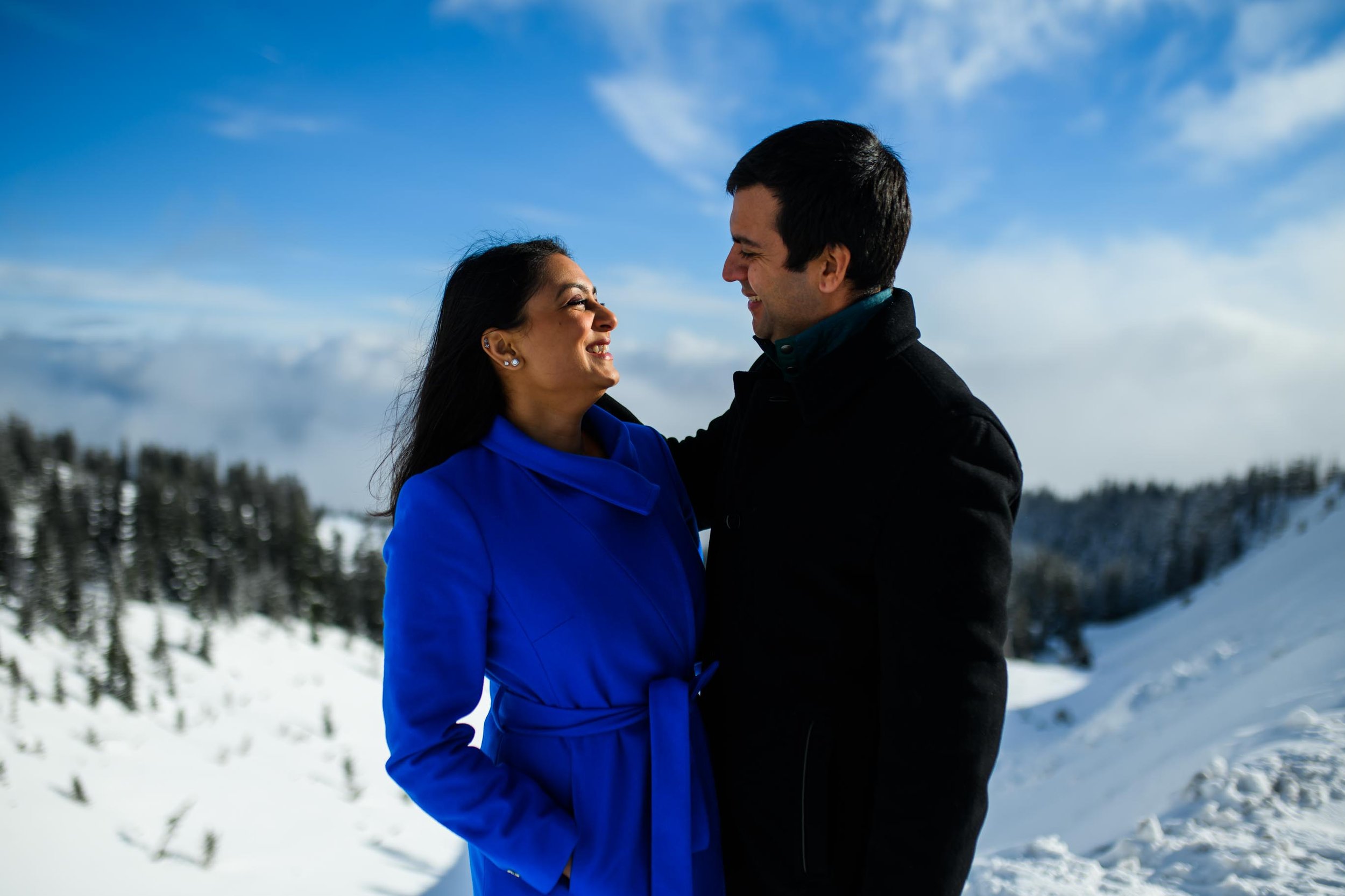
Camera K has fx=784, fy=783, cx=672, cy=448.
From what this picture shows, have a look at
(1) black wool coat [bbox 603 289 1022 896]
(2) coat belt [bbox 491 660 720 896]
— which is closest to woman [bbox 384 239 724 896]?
(2) coat belt [bbox 491 660 720 896]

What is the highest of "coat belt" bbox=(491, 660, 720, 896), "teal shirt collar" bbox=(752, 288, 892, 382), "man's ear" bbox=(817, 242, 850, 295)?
"man's ear" bbox=(817, 242, 850, 295)

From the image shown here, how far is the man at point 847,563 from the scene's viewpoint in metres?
1.88

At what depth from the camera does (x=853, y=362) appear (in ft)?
7.20

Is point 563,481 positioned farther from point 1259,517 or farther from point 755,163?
point 1259,517

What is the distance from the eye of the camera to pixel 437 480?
2.27 m

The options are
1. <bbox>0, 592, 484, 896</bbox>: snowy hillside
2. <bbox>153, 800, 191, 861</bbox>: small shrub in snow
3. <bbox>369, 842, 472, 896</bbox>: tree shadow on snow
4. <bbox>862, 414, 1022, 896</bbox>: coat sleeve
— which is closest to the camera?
<bbox>862, 414, 1022, 896</bbox>: coat sleeve

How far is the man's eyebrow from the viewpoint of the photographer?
250 centimetres

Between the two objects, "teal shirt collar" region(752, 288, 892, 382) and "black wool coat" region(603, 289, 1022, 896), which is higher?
"teal shirt collar" region(752, 288, 892, 382)

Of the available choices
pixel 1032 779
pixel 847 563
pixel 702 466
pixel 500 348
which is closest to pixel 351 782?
pixel 1032 779

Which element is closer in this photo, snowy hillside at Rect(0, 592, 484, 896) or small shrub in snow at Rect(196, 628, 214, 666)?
snowy hillside at Rect(0, 592, 484, 896)

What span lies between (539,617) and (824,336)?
1.17 metres

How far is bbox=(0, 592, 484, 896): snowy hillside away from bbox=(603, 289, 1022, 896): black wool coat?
9.51 m

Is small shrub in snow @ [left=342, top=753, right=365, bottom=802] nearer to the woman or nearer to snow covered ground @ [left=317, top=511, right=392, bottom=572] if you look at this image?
the woman

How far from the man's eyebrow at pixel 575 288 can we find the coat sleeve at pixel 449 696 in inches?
29.3
